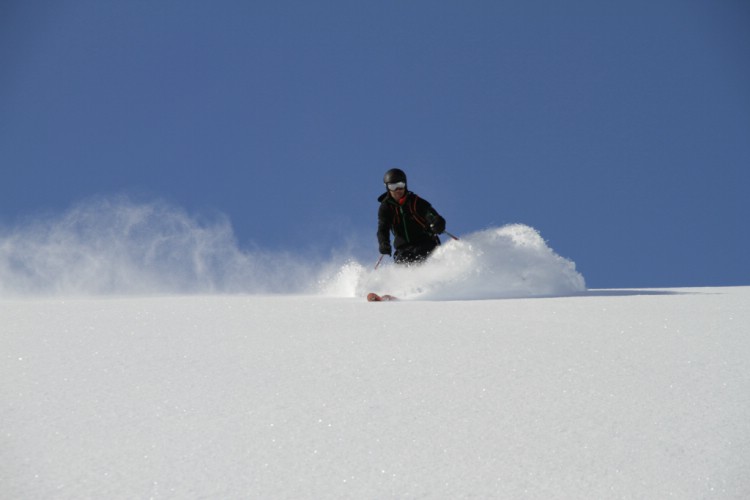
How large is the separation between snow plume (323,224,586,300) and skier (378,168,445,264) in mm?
303

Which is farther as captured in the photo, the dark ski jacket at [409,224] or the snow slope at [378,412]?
the dark ski jacket at [409,224]

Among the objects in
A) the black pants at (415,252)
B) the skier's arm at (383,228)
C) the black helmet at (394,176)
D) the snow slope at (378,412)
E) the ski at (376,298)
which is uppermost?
the black helmet at (394,176)

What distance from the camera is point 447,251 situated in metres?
7.82

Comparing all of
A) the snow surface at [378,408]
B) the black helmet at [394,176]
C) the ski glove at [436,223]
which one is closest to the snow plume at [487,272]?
the ski glove at [436,223]

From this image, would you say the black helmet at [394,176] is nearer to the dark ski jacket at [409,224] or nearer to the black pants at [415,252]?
the dark ski jacket at [409,224]

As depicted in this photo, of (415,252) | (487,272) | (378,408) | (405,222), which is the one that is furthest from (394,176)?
(378,408)

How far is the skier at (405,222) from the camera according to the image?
8.09m

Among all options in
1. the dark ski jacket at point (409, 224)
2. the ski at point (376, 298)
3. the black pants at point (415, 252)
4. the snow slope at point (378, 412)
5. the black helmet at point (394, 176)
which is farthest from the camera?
the black pants at point (415, 252)

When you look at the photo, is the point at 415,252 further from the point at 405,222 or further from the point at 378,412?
the point at 378,412

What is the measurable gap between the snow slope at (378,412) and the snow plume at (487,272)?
2765 millimetres

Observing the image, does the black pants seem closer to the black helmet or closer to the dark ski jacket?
the dark ski jacket

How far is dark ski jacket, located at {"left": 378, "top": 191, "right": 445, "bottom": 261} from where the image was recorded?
819 centimetres

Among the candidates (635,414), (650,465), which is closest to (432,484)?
(650,465)

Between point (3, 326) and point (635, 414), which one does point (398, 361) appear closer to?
point (635, 414)
